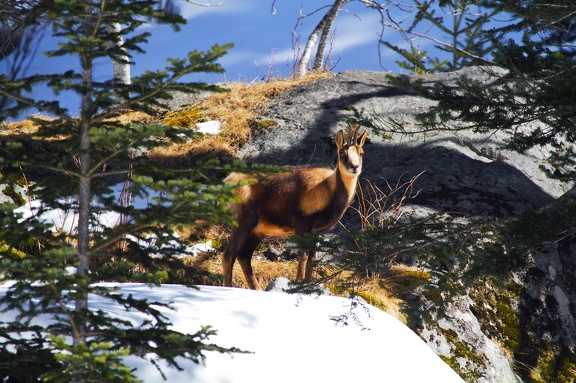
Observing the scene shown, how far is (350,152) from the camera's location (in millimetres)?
6609

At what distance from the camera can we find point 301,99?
11430mm

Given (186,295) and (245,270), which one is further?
(245,270)

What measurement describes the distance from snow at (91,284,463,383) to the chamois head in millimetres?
1524

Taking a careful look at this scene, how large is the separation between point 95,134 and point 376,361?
2.92m

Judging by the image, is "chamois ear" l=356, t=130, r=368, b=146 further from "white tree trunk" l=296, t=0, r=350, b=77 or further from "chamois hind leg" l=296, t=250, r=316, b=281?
"white tree trunk" l=296, t=0, r=350, b=77

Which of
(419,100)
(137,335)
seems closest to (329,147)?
(419,100)

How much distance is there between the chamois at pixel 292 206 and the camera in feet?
21.8

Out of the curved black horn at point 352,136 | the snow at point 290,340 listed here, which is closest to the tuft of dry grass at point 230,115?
the curved black horn at point 352,136

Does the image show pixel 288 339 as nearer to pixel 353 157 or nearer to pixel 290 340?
pixel 290 340

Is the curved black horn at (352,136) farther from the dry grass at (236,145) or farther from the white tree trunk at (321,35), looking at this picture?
the white tree trunk at (321,35)

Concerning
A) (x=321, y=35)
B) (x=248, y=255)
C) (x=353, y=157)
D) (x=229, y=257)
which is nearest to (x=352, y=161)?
(x=353, y=157)

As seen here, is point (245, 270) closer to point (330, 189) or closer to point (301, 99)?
point (330, 189)

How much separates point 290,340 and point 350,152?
8.80 ft

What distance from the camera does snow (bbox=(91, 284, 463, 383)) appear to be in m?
3.96
